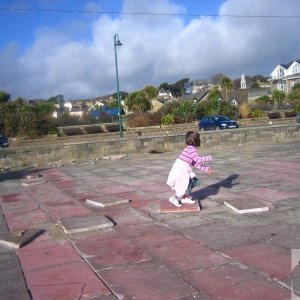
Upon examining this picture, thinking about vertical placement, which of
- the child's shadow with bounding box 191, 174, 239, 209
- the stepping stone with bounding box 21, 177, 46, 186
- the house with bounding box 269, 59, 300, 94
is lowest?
the child's shadow with bounding box 191, 174, 239, 209

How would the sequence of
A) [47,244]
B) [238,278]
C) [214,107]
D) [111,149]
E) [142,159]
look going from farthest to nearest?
[214,107], [111,149], [142,159], [47,244], [238,278]

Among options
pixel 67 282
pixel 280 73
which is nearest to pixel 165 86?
pixel 280 73

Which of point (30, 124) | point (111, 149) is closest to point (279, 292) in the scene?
point (111, 149)

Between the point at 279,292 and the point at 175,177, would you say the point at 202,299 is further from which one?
the point at 175,177

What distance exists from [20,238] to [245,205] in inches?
127

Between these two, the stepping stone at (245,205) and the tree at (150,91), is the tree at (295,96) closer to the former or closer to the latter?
the tree at (150,91)

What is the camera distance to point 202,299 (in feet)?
11.4

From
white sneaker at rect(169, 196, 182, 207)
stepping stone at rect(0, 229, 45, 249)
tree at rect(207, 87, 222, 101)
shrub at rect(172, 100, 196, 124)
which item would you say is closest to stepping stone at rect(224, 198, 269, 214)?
white sneaker at rect(169, 196, 182, 207)

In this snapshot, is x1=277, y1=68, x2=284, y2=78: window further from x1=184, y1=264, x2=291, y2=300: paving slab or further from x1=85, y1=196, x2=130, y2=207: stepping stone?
x1=184, y1=264, x2=291, y2=300: paving slab

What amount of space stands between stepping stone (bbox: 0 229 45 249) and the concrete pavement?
5cm

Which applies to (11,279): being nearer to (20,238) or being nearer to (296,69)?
(20,238)

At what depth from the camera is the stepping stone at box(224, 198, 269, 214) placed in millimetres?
6195

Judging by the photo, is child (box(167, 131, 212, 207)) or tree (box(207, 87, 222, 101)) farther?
tree (box(207, 87, 222, 101))

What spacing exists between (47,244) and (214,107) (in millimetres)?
41487
